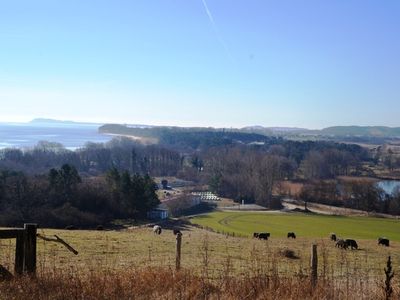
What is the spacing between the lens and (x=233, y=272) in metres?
14.0

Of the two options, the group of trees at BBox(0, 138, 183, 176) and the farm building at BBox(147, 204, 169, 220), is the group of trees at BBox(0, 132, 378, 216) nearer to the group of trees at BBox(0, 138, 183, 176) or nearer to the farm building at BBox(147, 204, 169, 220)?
the group of trees at BBox(0, 138, 183, 176)

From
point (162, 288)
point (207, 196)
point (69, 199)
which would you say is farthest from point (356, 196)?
point (162, 288)

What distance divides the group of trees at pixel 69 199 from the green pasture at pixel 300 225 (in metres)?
10.4

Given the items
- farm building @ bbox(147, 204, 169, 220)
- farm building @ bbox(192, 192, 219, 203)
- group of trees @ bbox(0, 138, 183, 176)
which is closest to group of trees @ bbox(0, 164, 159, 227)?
farm building @ bbox(147, 204, 169, 220)

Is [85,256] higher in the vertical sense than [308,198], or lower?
higher

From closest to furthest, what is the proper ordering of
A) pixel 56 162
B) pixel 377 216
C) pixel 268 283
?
1. pixel 268 283
2. pixel 377 216
3. pixel 56 162

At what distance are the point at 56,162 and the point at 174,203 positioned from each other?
254ft

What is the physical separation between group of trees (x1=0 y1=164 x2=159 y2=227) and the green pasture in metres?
10.4

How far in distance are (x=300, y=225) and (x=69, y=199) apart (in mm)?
33800

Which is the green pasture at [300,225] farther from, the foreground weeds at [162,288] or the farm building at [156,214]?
the foreground weeds at [162,288]

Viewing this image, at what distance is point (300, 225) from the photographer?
71062mm

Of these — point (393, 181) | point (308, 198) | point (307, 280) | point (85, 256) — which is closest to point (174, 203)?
point (308, 198)

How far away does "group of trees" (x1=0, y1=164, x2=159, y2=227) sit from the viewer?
5719 cm

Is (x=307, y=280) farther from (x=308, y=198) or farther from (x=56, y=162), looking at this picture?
(x=56, y=162)
